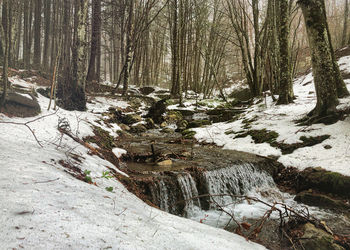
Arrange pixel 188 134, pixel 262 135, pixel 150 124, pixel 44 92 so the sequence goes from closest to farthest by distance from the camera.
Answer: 1. pixel 262 135
2. pixel 44 92
3. pixel 188 134
4. pixel 150 124

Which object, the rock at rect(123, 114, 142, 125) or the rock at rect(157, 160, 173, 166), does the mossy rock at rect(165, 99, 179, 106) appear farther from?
the rock at rect(157, 160, 173, 166)

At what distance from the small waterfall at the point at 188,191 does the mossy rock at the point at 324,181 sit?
2664 millimetres

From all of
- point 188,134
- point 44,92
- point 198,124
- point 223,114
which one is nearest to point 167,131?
point 188,134

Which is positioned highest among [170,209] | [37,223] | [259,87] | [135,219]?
[259,87]

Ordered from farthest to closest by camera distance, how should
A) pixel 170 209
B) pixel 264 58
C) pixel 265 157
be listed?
pixel 264 58, pixel 265 157, pixel 170 209

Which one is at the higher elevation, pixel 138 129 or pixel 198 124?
pixel 198 124

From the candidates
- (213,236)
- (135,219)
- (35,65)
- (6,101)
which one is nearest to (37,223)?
(135,219)

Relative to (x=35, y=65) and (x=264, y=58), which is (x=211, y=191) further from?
(x=35, y=65)

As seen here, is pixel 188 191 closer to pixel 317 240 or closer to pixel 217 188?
pixel 217 188

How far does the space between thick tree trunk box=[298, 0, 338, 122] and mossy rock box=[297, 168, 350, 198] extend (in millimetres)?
2092

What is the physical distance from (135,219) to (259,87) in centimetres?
1353

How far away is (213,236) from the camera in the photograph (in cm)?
209

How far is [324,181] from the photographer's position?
4797 millimetres

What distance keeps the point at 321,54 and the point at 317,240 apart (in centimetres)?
525
